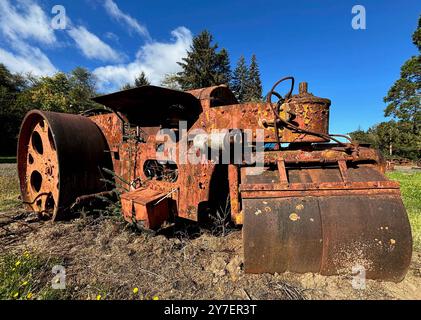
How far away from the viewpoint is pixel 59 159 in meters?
3.53

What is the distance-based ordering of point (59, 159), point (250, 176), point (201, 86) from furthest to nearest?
point (201, 86), point (59, 159), point (250, 176)

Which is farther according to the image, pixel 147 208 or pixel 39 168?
pixel 39 168

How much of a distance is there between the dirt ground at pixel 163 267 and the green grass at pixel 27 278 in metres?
0.13

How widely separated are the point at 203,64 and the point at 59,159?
34.9 metres

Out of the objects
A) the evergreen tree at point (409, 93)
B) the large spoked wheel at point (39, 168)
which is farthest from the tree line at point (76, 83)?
the large spoked wheel at point (39, 168)

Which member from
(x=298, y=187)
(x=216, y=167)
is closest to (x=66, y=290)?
(x=216, y=167)

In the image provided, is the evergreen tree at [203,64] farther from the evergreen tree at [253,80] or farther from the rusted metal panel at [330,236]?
the rusted metal panel at [330,236]

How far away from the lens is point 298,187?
7.51 feet

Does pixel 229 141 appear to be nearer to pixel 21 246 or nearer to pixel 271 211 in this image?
pixel 271 211

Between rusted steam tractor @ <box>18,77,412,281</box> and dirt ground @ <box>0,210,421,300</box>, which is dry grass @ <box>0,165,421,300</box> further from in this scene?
rusted steam tractor @ <box>18,77,412,281</box>

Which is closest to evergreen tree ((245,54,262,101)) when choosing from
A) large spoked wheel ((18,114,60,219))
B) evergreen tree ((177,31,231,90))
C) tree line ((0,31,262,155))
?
tree line ((0,31,262,155))

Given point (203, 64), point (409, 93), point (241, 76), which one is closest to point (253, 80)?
point (241, 76)

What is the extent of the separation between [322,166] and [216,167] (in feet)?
3.67

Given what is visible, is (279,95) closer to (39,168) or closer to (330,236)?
(330,236)
